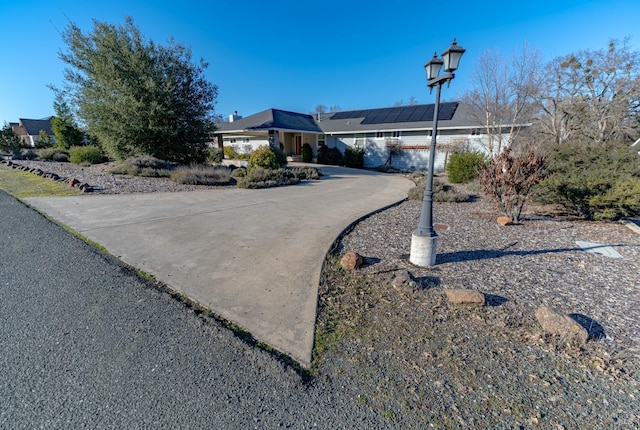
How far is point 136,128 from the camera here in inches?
477

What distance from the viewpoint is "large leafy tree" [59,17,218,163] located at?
38.7 feet

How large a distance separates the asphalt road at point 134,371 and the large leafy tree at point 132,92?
1132 cm

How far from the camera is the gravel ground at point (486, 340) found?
183 cm

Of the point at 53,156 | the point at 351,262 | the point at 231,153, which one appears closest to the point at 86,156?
the point at 53,156

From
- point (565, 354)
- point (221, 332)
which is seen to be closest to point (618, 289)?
point (565, 354)

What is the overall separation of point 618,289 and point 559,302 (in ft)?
3.38

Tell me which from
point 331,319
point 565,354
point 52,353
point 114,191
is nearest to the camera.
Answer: point 52,353

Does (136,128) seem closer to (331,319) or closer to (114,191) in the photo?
(114,191)

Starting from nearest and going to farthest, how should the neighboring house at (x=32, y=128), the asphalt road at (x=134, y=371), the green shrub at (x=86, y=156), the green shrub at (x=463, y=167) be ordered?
the asphalt road at (x=134, y=371), the green shrub at (x=463, y=167), the green shrub at (x=86, y=156), the neighboring house at (x=32, y=128)

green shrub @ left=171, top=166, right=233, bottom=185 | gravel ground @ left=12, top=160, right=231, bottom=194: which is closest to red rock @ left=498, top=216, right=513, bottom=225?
gravel ground @ left=12, top=160, right=231, bottom=194

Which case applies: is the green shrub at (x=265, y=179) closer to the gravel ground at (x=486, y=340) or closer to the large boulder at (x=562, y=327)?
the gravel ground at (x=486, y=340)

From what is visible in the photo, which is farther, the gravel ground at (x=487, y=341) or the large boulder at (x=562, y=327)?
the large boulder at (x=562, y=327)

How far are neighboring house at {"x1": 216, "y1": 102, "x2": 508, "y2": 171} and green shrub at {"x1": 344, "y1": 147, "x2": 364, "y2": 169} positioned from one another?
37.3 inches

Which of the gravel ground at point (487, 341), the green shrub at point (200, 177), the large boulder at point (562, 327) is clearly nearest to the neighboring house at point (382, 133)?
the green shrub at point (200, 177)
